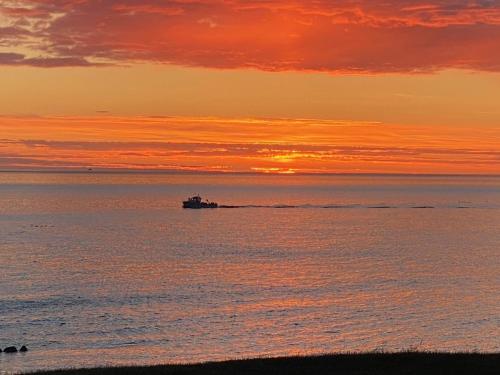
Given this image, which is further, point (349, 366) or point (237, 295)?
point (237, 295)

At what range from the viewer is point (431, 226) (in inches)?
6176

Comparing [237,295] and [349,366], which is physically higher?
[349,366]

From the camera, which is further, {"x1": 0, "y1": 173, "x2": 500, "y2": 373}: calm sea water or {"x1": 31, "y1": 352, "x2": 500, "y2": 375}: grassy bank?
{"x1": 0, "y1": 173, "x2": 500, "y2": 373}: calm sea water

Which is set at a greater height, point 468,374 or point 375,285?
point 468,374

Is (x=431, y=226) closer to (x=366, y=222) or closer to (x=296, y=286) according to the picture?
(x=366, y=222)

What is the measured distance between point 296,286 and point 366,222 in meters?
95.0

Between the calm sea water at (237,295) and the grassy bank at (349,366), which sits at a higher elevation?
the grassy bank at (349,366)

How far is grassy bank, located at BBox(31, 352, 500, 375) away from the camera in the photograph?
27500 mm

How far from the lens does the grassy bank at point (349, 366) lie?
27.5 m

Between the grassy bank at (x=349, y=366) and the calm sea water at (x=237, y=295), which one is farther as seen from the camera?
the calm sea water at (x=237, y=295)

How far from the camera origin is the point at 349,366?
2831cm

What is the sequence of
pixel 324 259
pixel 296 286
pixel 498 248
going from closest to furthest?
1. pixel 296 286
2. pixel 324 259
3. pixel 498 248

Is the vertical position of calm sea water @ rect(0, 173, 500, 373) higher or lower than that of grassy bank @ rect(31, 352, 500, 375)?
lower

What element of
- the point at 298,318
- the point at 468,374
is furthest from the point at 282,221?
the point at 468,374
